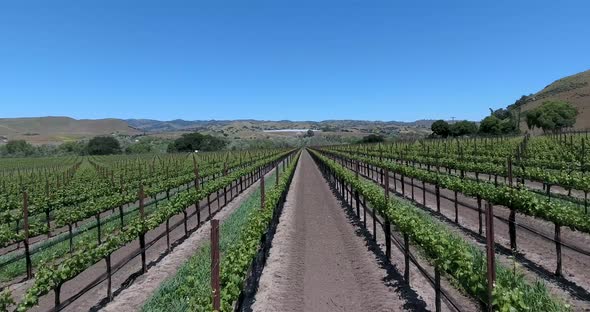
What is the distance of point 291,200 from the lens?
890 inches

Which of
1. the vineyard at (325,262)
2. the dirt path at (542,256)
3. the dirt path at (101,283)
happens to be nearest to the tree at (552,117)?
the vineyard at (325,262)

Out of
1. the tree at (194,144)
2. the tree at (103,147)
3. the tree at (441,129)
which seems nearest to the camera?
the tree at (103,147)

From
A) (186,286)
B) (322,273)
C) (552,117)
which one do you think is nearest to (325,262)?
(322,273)

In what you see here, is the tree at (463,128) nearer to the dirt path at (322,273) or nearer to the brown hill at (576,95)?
the brown hill at (576,95)

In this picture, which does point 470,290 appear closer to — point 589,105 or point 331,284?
point 331,284

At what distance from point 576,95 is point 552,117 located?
160ft

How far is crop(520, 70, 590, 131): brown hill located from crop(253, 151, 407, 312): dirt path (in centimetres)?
9759

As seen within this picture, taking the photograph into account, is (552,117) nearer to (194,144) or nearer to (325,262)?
(194,144)

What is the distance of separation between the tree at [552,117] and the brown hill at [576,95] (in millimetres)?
4873

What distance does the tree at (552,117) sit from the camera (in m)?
87.1

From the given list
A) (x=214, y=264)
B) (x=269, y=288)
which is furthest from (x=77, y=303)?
(x=214, y=264)

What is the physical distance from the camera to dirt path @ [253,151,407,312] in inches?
327

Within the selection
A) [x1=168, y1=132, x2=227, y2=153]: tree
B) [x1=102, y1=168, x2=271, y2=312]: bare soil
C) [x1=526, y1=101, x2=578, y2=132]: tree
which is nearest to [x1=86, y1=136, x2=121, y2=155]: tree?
[x1=168, y1=132, x2=227, y2=153]: tree

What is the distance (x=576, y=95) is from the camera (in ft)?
411
